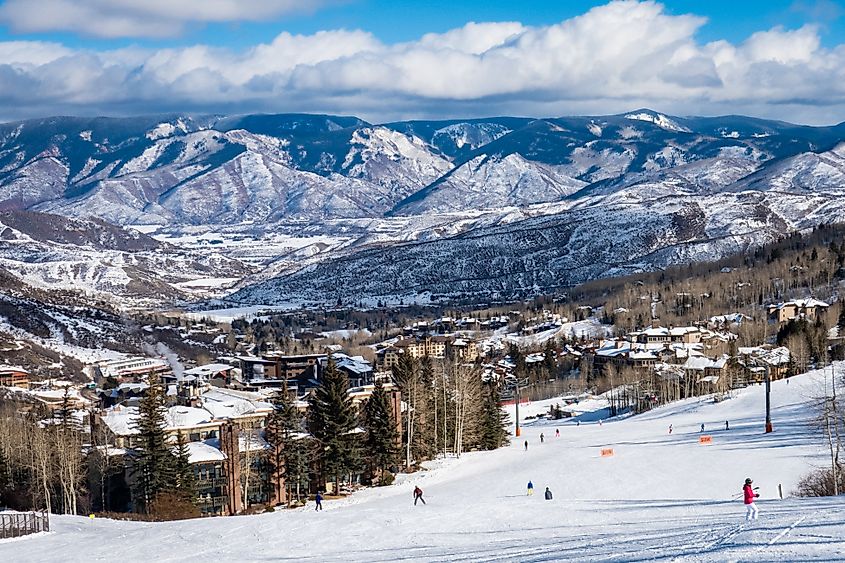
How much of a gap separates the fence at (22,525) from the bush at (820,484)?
108 ft

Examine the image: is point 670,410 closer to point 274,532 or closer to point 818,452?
point 818,452

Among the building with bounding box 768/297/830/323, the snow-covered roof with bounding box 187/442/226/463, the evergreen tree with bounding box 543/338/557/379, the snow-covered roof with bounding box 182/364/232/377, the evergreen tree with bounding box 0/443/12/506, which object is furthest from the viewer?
the building with bounding box 768/297/830/323

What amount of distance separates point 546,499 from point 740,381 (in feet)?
193

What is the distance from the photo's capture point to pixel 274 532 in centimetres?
3953

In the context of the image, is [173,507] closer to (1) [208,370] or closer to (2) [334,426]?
(2) [334,426]

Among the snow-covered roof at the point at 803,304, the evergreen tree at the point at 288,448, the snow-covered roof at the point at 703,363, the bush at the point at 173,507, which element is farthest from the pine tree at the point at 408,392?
the snow-covered roof at the point at 803,304

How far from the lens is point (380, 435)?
196 feet

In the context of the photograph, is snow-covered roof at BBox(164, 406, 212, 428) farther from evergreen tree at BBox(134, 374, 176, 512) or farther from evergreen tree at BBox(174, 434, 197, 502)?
evergreen tree at BBox(134, 374, 176, 512)

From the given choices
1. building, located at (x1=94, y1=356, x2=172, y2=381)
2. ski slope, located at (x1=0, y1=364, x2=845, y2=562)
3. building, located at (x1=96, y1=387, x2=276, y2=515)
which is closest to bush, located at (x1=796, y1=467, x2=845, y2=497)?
ski slope, located at (x1=0, y1=364, x2=845, y2=562)

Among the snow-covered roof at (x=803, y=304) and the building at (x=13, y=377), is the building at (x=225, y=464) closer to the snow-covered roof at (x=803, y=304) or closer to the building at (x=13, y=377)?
the building at (x=13, y=377)

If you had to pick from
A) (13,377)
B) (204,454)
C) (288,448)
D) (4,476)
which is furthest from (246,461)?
(13,377)

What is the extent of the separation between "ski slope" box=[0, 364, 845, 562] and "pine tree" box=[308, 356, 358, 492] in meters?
2.43

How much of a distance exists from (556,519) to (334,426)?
22.3m

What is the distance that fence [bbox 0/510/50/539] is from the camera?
140ft
